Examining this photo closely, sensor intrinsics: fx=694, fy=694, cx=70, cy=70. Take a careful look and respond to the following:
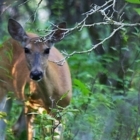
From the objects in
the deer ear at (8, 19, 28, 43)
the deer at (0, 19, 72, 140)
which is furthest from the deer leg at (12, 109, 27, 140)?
the deer ear at (8, 19, 28, 43)

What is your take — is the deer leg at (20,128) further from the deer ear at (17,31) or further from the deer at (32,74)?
the deer ear at (17,31)

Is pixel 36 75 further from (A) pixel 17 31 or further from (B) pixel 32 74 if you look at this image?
(A) pixel 17 31

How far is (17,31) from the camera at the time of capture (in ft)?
28.9

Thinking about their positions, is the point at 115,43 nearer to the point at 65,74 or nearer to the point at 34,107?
the point at 65,74

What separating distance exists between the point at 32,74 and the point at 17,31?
3.53 ft

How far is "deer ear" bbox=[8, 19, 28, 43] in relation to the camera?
28.7 ft

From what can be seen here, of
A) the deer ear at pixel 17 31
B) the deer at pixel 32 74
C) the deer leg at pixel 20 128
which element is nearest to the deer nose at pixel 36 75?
the deer at pixel 32 74

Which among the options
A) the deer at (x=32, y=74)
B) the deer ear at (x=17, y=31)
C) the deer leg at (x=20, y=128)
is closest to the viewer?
the deer at (x=32, y=74)

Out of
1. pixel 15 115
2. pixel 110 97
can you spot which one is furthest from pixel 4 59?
pixel 110 97

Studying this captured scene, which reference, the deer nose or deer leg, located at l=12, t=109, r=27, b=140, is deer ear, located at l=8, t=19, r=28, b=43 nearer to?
the deer nose

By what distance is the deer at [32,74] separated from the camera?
8.16 metres

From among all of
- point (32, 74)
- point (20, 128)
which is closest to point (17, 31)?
point (32, 74)

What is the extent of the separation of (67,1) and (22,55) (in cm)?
484

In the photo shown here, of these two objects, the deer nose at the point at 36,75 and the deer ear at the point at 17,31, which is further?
the deer ear at the point at 17,31
